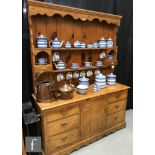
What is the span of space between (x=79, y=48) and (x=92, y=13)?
1.70 ft

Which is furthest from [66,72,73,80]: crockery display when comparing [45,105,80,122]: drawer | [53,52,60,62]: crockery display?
[45,105,80,122]: drawer

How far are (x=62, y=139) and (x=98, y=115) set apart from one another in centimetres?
57

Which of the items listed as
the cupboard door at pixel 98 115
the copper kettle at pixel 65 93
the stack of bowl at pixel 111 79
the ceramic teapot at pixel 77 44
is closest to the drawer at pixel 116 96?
the cupboard door at pixel 98 115

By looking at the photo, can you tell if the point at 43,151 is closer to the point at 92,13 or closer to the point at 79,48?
the point at 79,48

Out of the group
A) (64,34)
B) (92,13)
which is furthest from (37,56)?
(92,13)

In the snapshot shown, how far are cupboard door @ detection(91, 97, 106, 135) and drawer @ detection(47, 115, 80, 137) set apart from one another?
0.25 metres

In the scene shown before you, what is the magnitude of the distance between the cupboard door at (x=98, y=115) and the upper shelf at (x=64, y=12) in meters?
1.12

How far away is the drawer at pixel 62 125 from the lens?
164 cm

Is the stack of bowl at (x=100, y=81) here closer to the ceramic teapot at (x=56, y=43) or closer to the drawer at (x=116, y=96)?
the drawer at (x=116, y=96)

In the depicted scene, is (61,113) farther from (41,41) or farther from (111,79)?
(111,79)

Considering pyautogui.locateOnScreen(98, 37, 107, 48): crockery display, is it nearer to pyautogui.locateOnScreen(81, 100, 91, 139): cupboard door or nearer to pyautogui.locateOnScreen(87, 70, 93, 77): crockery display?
pyautogui.locateOnScreen(87, 70, 93, 77): crockery display

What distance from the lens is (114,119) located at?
2.24 m
